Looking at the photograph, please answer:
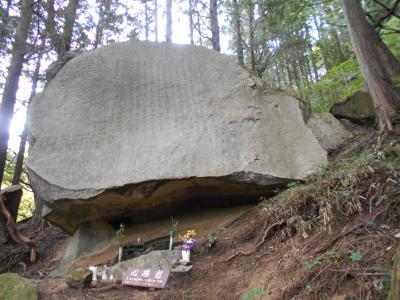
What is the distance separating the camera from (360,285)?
2701 millimetres

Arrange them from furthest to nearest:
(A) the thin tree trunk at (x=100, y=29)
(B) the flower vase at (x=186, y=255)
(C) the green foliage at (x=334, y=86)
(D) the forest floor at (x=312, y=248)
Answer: (A) the thin tree trunk at (x=100, y=29) → (C) the green foliage at (x=334, y=86) → (B) the flower vase at (x=186, y=255) → (D) the forest floor at (x=312, y=248)

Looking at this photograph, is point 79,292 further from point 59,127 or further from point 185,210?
point 59,127

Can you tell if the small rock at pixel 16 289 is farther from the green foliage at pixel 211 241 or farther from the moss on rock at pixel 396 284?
the moss on rock at pixel 396 284

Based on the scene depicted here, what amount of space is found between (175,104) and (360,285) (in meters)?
4.61

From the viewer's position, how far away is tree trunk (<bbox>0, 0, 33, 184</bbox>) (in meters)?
7.82

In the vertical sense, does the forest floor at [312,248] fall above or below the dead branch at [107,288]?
above

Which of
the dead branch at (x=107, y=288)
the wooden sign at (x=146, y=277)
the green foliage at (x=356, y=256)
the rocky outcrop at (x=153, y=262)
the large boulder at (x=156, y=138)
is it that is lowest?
the dead branch at (x=107, y=288)

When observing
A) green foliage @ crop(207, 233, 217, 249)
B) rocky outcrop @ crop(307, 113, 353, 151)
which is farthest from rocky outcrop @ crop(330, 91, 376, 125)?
green foliage @ crop(207, 233, 217, 249)

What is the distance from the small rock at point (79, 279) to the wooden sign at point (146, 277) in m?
0.54

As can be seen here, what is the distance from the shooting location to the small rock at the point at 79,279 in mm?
→ 4781

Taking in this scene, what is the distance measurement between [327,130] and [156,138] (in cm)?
325

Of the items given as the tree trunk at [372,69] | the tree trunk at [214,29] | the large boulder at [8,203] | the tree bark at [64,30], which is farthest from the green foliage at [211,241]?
the tree bark at [64,30]

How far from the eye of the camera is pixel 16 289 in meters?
4.68

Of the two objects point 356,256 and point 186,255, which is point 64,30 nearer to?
point 186,255
